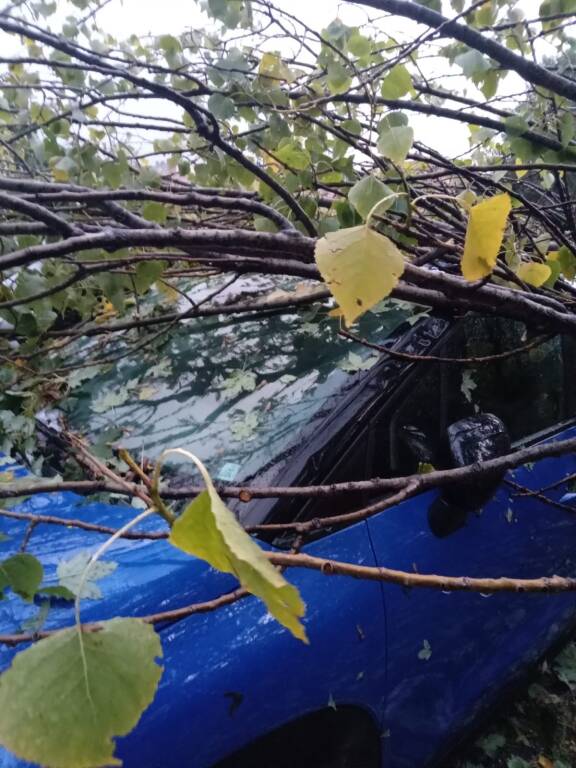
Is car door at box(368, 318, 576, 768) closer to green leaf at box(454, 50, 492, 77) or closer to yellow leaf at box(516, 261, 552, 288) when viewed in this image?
yellow leaf at box(516, 261, 552, 288)

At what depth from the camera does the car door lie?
5.29ft

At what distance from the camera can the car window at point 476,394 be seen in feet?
5.73

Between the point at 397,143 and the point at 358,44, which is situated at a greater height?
the point at 358,44

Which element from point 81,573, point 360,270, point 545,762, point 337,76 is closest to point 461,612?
point 545,762

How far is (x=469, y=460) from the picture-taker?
1.50 metres

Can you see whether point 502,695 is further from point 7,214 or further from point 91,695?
point 7,214

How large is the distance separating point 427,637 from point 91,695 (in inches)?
52.9

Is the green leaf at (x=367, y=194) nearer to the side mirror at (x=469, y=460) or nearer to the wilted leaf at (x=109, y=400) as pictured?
the side mirror at (x=469, y=460)

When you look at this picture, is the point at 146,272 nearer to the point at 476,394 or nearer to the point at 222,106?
the point at 222,106

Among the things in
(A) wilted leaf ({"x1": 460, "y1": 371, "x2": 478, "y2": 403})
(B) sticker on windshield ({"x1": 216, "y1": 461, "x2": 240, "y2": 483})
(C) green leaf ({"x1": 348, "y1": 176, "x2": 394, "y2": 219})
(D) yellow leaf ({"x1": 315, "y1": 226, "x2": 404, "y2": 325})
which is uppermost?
(C) green leaf ({"x1": 348, "y1": 176, "x2": 394, "y2": 219})

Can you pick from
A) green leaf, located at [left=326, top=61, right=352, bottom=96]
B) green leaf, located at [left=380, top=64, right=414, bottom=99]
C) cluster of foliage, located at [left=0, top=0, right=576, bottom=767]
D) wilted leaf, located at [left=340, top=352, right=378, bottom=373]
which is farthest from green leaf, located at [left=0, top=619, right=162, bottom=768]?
green leaf, located at [left=326, top=61, right=352, bottom=96]

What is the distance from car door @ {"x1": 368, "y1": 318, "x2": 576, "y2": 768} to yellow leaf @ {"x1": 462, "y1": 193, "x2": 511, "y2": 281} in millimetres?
893

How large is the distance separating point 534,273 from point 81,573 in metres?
1.22

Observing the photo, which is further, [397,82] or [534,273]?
[397,82]
